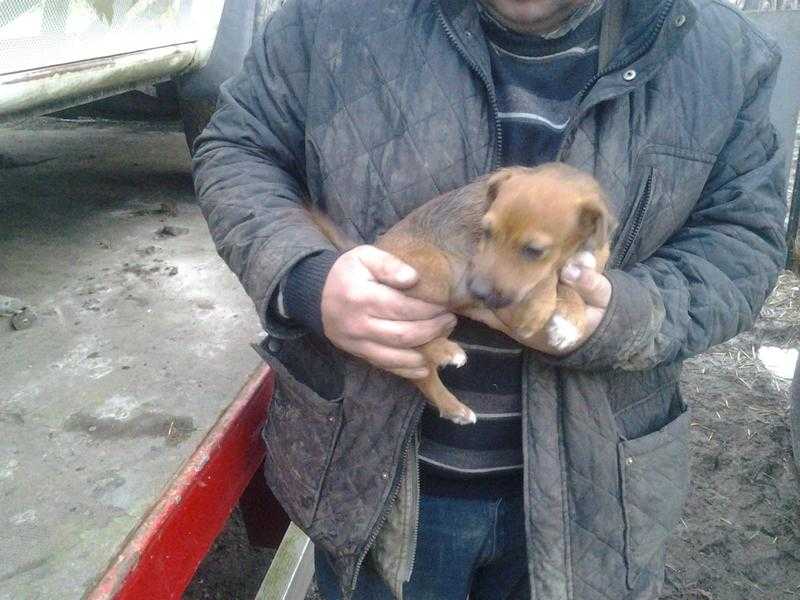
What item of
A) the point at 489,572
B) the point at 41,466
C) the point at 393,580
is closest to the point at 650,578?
Answer: the point at 489,572

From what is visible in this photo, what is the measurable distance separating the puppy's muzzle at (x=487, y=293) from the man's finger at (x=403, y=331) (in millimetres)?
97

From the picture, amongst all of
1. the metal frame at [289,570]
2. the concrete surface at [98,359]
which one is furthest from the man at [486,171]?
the metal frame at [289,570]

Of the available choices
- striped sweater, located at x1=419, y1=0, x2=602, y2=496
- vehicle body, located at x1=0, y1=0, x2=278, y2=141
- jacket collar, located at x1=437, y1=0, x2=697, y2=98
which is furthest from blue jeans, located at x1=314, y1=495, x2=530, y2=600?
vehicle body, located at x1=0, y1=0, x2=278, y2=141

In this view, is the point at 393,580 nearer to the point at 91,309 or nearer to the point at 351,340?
the point at 351,340

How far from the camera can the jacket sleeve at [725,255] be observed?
1512 mm

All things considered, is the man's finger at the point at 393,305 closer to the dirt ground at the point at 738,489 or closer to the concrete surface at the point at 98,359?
the concrete surface at the point at 98,359

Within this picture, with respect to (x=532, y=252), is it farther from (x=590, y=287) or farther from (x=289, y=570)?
(x=289, y=570)

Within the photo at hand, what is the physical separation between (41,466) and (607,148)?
57.9 inches

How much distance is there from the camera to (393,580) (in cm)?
174

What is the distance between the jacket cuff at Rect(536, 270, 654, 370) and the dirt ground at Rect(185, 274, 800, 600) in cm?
187

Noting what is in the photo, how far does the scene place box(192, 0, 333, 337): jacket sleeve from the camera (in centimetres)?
152

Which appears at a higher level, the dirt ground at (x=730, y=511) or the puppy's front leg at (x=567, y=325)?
the puppy's front leg at (x=567, y=325)

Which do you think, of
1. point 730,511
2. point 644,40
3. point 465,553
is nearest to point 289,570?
point 465,553

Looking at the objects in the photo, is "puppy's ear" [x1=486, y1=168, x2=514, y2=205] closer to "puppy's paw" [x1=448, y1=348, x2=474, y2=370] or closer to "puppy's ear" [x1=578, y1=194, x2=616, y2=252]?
"puppy's ear" [x1=578, y1=194, x2=616, y2=252]
